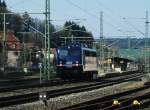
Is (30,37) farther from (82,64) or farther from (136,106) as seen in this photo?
(136,106)

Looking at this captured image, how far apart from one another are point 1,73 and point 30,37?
91.7m

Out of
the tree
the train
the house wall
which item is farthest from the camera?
the house wall

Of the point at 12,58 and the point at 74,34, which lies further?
the point at 74,34

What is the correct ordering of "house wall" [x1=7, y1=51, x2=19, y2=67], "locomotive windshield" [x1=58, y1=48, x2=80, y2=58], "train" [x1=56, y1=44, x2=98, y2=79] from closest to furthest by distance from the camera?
"train" [x1=56, y1=44, x2=98, y2=79]
"locomotive windshield" [x1=58, y1=48, x2=80, y2=58]
"house wall" [x1=7, y1=51, x2=19, y2=67]

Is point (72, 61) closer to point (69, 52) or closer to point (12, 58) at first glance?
point (69, 52)

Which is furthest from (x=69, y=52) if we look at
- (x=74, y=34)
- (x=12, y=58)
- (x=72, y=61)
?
(x=74, y=34)

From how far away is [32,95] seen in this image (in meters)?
28.4

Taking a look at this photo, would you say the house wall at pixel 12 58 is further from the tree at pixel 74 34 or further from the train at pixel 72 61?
the train at pixel 72 61

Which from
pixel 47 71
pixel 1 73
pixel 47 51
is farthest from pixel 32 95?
pixel 1 73

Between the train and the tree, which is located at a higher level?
the tree

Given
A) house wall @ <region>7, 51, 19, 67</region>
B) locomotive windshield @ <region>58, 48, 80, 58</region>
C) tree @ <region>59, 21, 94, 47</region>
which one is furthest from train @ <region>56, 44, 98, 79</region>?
house wall @ <region>7, 51, 19, 67</region>

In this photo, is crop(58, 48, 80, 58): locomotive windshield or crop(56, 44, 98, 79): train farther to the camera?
crop(58, 48, 80, 58): locomotive windshield

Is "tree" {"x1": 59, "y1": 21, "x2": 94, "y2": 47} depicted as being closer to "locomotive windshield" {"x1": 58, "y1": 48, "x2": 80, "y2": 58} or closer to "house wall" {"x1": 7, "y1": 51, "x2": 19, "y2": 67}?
"house wall" {"x1": 7, "y1": 51, "x2": 19, "y2": 67}

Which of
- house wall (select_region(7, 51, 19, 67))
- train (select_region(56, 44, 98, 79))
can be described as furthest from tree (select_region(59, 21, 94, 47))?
train (select_region(56, 44, 98, 79))
